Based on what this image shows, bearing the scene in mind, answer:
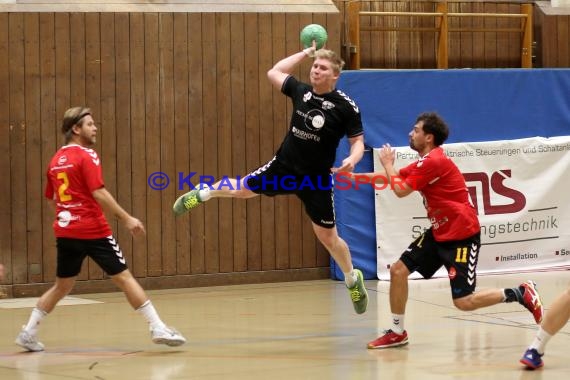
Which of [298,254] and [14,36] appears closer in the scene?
[14,36]

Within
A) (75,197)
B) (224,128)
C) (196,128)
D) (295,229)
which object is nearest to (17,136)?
(196,128)

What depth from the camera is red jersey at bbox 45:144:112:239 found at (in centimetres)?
775

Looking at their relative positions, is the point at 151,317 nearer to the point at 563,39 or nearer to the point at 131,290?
the point at 131,290

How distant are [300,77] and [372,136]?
1.18m

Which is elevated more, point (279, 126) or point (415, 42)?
→ point (415, 42)

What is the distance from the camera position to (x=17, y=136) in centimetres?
1176

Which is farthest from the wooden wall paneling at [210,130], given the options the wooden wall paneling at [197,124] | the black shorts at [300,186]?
the black shorts at [300,186]

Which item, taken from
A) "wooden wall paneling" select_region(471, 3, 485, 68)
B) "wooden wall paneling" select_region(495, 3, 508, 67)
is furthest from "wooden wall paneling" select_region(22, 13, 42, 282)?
"wooden wall paneling" select_region(495, 3, 508, 67)

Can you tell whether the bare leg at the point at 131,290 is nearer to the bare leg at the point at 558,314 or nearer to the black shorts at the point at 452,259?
the black shorts at the point at 452,259

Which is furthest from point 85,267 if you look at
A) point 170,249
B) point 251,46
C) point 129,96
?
point 251,46

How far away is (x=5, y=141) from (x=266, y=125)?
10.5 ft

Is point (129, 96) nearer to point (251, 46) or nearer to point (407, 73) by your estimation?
point (251, 46)

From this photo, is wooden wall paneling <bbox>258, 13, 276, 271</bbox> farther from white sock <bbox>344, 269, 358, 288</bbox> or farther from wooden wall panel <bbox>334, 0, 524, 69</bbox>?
white sock <bbox>344, 269, 358, 288</bbox>

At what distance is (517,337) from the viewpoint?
8484 millimetres
